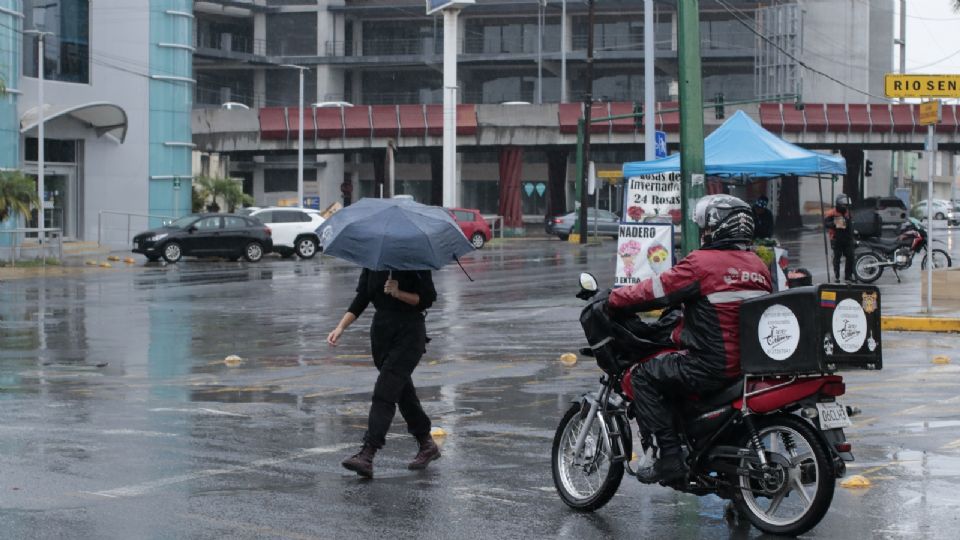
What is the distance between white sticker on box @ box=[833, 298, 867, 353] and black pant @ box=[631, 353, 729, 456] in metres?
0.65

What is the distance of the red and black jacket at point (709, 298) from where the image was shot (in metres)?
7.34

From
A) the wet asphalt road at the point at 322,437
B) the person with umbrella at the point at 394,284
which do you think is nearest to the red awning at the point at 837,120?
the wet asphalt road at the point at 322,437

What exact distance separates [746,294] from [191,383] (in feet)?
26.0

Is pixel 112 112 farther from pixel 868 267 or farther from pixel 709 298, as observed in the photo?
pixel 709 298

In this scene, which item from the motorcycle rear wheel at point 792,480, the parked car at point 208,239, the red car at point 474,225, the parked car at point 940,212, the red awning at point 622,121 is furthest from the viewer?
the parked car at point 940,212

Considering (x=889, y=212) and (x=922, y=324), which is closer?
(x=922, y=324)

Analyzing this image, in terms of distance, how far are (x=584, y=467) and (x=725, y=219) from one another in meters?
1.66

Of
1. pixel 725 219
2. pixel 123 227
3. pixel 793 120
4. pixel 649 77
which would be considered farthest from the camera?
pixel 793 120

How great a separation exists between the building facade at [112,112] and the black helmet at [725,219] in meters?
44.1

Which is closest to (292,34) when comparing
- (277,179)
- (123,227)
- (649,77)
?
(277,179)

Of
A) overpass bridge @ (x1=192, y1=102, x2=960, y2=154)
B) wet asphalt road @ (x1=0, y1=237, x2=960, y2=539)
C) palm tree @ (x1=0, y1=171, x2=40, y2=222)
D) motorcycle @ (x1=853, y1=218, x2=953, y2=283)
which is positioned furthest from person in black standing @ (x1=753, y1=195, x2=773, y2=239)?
Result: overpass bridge @ (x1=192, y1=102, x2=960, y2=154)

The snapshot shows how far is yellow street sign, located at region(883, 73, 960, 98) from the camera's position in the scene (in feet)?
60.5

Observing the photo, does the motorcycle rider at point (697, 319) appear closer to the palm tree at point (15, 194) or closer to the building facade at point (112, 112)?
the palm tree at point (15, 194)

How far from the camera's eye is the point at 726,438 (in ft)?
24.4
